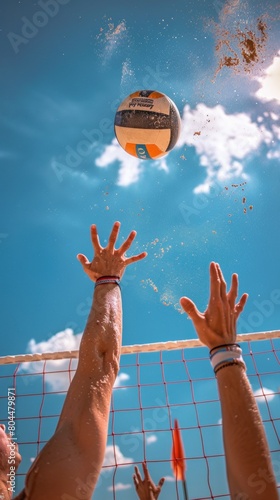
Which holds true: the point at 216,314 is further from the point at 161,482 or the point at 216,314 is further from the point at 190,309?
the point at 161,482

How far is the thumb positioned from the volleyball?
12.6ft

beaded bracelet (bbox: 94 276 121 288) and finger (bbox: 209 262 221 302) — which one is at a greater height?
beaded bracelet (bbox: 94 276 121 288)

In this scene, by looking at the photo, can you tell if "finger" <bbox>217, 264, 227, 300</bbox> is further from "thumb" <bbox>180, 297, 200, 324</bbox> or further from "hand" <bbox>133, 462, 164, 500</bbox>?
"hand" <bbox>133, 462, 164, 500</bbox>

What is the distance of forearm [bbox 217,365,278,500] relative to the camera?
120 centimetres

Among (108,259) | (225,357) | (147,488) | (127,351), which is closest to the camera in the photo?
(225,357)

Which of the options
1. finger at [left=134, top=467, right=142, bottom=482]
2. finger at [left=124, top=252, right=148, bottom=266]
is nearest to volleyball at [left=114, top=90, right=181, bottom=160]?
finger at [left=124, top=252, right=148, bottom=266]

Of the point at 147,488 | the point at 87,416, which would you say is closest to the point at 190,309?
the point at 87,416

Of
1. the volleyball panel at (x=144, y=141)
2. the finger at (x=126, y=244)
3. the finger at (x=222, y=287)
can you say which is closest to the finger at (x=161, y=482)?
the finger at (x=126, y=244)

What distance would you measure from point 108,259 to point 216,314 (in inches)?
28.0

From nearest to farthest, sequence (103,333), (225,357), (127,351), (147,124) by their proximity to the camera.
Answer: (225,357) < (103,333) < (127,351) < (147,124)

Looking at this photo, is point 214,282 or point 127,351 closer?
point 214,282

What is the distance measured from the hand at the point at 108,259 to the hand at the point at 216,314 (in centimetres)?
49

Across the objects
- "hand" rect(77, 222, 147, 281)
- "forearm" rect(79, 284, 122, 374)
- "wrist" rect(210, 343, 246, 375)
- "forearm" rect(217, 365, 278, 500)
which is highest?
"hand" rect(77, 222, 147, 281)

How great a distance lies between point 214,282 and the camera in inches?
77.5
